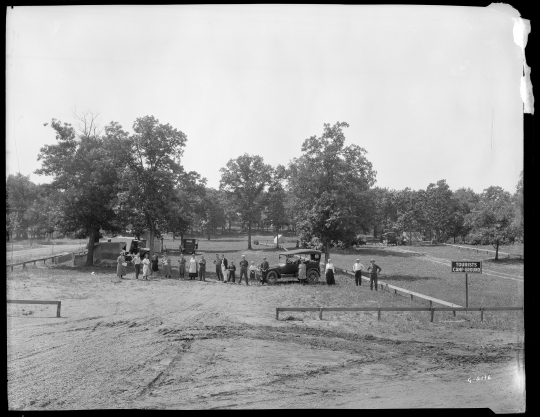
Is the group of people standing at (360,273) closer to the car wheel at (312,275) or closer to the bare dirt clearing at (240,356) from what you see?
the bare dirt clearing at (240,356)

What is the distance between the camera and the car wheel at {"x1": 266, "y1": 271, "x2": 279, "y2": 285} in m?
14.3

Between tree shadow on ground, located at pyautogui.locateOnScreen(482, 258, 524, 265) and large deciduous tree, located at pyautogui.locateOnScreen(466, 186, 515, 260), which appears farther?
large deciduous tree, located at pyautogui.locateOnScreen(466, 186, 515, 260)

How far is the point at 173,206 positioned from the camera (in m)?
11.0

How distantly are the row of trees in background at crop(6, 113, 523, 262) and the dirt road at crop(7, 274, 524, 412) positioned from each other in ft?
7.92

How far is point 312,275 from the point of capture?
47.2 ft

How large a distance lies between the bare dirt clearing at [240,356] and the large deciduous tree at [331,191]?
276cm

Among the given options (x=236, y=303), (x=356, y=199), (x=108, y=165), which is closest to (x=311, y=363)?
(x=236, y=303)

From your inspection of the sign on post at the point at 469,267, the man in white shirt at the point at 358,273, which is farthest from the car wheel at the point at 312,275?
the sign on post at the point at 469,267

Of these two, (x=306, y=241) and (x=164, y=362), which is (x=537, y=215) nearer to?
(x=164, y=362)

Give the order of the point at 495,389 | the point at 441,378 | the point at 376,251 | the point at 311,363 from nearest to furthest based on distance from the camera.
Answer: the point at 495,389 → the point at 441,378 → the point at 311,363 → the point at 376,251

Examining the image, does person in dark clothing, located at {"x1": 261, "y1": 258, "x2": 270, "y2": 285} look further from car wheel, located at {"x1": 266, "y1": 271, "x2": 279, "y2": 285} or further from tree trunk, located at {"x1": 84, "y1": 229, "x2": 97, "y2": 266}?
tree trunk, located at {"x1": 84, "y1": 229, "x2": 97, "y2": 266}

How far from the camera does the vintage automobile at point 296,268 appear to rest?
14336 mm

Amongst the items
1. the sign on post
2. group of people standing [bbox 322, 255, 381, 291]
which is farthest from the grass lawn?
group of people standing [bbox 322, 255, 381, 291]

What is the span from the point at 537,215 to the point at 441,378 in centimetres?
362
